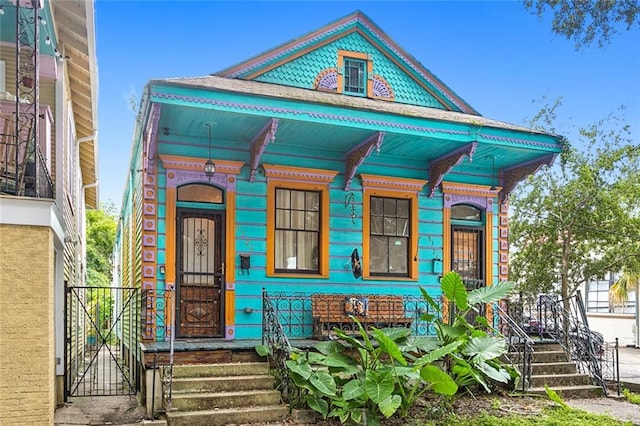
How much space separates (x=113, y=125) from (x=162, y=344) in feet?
43.7

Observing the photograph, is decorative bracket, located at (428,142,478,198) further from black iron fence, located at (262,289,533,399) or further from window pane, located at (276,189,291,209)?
window pane, located at (276,189,291,209)

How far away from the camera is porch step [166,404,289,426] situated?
7.51m

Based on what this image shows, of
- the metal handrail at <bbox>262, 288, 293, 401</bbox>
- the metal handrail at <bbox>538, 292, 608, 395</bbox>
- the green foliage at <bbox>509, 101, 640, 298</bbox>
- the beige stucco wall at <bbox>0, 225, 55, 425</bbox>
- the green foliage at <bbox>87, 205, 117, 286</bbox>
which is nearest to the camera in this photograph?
the beige stucco wall at <bbox>0, 225, 55, 425</bbox>

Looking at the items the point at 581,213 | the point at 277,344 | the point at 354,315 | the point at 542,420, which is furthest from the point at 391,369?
the point at 581,213

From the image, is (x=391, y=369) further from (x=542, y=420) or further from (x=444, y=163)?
(x=444, y=163)

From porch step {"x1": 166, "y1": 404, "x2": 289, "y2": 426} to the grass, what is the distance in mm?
2103

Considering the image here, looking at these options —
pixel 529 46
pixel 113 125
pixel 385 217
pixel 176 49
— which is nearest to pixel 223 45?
pixel 176 49

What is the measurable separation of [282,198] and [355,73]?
3020 millimetres

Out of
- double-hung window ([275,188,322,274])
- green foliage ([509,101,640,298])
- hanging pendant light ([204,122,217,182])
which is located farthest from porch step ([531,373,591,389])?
green foliage ([509,101,640,298])

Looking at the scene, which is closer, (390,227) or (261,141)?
(261,141)

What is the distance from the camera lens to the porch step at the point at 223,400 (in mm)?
7781

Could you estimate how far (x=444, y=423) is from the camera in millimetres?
7797

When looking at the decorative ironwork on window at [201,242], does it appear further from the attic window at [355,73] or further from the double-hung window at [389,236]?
the attic window at [355,73]

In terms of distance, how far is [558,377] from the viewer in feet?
33.0
